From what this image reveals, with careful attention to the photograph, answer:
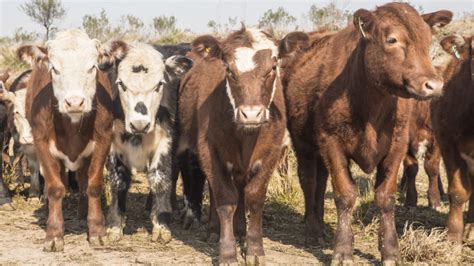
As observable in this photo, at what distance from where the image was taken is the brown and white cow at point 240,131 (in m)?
5.46

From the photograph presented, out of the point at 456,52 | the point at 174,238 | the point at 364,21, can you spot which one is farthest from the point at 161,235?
the point at 456,52

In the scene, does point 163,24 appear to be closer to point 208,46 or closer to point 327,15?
point 327,15

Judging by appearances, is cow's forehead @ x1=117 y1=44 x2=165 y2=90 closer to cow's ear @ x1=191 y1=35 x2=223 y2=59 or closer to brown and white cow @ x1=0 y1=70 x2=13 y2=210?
cow's ear @ x1=191 y1=35 x2=223 y2=59

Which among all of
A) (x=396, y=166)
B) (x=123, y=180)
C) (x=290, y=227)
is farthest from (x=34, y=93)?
(x=396, y=166)

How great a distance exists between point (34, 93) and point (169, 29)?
19420 mm

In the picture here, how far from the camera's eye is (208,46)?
5.78m

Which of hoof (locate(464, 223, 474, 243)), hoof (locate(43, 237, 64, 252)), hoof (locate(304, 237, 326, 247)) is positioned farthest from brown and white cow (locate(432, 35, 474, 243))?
hoof (locate(43, 237, 64, 252))

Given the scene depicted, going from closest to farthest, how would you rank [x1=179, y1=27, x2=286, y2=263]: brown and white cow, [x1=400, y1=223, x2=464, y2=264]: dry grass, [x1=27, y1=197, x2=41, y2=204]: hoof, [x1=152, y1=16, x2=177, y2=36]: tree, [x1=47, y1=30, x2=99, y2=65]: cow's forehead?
1. [x1=179, y1=27, x2=286, y2=263]: brown and white cow
2. [x1=400, y1=223, x2=464, y2=264]: dry grass
3. [x1=47, y1=30, x2=99, y2=65]: cow's forehead
4. [x1=27, y1=197, x2=41, y2=204]: hoof
5. [x1=152, y1=16, x2=177, y2=36]: tree

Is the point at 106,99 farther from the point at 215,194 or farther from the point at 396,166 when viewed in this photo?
the point at 396,166

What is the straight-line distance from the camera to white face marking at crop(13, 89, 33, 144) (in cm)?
839

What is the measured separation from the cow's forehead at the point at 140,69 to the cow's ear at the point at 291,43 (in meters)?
1.43

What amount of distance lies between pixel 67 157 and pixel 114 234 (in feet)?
2.94

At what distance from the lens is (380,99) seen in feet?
18.1

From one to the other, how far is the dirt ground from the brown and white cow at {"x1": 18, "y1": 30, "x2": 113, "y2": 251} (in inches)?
11.8
